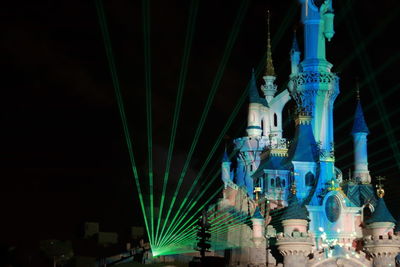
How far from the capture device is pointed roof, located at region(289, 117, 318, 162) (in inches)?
2356

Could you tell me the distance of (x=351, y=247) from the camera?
51.9 metres

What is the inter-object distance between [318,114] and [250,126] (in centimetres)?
1159

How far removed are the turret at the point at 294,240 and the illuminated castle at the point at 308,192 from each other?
69mm

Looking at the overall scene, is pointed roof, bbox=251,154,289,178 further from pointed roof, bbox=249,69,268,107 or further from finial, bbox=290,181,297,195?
pointed roof, bbox=249,69,268,107

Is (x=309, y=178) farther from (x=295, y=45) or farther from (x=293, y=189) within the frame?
(x=295, y=45)

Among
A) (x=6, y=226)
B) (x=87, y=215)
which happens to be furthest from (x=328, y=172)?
(x=6, y=226)

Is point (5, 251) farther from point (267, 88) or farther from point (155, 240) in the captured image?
point (267, 88)

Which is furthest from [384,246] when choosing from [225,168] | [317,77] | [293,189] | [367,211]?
[225,168]

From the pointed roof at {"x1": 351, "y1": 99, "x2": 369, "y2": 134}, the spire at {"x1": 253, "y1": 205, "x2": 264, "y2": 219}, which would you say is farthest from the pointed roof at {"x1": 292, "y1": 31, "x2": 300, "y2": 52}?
the spire at {"x1": 253, "y1": 205, "x2": 264, "y2": 219}

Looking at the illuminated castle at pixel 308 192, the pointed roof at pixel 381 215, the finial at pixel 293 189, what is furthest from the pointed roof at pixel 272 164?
the pointed roof at pixel 381 215

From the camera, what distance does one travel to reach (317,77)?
64.4 m

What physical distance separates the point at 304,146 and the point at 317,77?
7.82 meters

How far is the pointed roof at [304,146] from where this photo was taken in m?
59.8

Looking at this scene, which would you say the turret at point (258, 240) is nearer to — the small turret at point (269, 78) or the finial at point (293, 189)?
the finial at point (293, 189)
